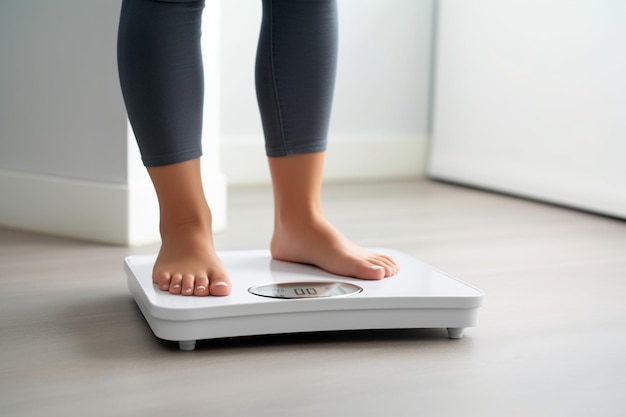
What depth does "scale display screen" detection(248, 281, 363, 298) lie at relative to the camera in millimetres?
1026

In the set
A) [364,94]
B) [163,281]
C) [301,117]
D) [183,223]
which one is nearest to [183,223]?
[183,223]

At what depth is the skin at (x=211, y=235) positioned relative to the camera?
1049 mm

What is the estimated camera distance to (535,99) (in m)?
2.28

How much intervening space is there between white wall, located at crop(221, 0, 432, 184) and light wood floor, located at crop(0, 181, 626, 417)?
0.89 meters

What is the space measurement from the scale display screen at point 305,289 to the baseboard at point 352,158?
4.39 feet

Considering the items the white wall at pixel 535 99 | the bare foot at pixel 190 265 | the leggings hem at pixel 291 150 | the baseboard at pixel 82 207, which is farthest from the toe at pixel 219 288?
the white wall at pixel 535 99

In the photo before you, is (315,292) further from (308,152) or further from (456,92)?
(456,92)

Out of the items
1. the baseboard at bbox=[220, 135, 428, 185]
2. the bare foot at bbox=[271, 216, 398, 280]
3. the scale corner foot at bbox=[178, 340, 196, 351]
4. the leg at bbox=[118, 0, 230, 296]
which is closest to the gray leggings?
the leg at bbox=[118, 0, 230, 296]

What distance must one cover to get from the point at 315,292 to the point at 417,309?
12 cm

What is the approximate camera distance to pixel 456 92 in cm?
257

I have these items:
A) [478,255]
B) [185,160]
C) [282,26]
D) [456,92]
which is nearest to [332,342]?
[185,160]

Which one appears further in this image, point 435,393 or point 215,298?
point 215,298

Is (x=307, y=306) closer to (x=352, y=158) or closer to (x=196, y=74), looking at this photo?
(x=196, y=74)

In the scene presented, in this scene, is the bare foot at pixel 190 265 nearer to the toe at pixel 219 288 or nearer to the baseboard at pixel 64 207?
the toe at pixel 219 288
